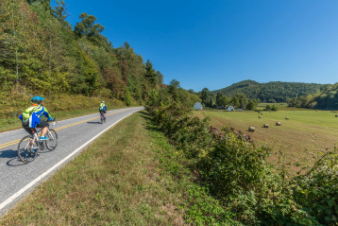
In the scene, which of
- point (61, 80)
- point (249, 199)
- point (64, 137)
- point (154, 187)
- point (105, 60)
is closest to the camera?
point (249, 199)

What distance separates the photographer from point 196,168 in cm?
502

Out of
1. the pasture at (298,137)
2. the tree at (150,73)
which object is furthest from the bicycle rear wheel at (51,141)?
the tree at (150,73)

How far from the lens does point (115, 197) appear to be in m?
2.87

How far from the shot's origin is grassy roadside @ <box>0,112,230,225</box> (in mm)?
2371

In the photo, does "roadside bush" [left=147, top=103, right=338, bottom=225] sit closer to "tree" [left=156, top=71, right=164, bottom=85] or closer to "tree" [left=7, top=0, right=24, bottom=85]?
"tree" [left=7, top=0, right=24, bottom=85]

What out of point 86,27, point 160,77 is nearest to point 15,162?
point 86,27

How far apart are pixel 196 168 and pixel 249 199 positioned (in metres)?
2.20

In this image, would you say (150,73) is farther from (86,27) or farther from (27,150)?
(27,150)

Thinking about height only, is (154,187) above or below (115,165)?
below

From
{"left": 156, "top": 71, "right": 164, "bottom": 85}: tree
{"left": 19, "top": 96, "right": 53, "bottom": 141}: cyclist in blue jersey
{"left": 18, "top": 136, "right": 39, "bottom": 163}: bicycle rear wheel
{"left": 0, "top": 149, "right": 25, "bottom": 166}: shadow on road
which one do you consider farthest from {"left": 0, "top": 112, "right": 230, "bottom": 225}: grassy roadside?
{"left": 156, "top": 71, "right": 164, "bottom": 85}: tree

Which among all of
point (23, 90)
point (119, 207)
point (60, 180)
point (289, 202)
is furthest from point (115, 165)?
point (23, 90)

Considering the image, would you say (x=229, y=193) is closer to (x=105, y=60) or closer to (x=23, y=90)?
(x=23, y=90)

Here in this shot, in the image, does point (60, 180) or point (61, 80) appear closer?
point (60, 180)

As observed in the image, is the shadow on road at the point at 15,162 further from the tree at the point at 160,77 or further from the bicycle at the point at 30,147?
the tree at the point at 160,77
